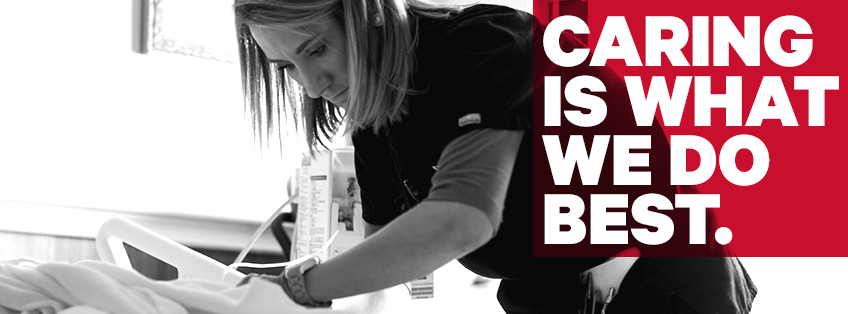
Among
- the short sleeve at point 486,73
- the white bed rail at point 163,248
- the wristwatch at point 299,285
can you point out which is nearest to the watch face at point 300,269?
the wristwatch at point 299,285

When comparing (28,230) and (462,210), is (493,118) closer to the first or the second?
(462,210)

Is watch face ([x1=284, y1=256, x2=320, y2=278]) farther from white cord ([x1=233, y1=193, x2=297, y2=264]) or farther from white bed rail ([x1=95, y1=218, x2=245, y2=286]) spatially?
white cord ([x1=233, y1=193, x2=297, y2=264])

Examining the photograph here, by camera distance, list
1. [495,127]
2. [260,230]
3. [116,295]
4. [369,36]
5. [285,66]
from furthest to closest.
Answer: [260,230] < [285,66] < [369,36] < [495,127] < [116,295]

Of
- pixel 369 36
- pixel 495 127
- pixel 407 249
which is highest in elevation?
pixel 369 36

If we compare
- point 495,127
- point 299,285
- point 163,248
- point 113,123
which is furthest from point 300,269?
point 113,123

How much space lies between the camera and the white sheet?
0.84 meters

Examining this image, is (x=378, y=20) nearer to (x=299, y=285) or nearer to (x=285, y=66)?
(x=285, y=66)

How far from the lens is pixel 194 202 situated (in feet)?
7.37

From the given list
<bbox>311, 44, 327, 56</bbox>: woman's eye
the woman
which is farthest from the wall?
<bbox>311, 44, 327, 56</bbox>: woman's eye

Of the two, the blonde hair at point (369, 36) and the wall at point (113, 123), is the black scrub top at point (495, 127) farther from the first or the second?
the wall at point (113, 123)

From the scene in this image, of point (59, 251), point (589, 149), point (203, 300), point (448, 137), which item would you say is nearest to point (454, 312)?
point (59, 251)

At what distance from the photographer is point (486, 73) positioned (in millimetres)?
1003

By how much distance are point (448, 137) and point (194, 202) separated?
54.7 inches

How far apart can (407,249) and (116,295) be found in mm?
282
